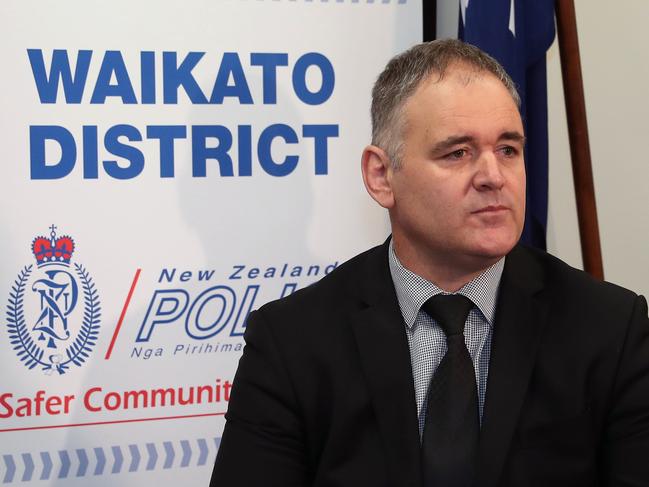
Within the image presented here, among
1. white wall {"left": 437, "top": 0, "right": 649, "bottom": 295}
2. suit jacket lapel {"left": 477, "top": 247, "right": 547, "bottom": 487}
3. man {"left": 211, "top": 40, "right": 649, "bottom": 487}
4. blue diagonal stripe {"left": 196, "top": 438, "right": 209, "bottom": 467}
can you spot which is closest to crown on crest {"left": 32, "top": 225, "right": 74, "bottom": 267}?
blue diagonal stripe {"left": 196, "top": 438, "right": 209, "bottom": 467}

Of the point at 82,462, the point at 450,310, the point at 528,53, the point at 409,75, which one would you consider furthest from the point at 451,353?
the point at 528,53

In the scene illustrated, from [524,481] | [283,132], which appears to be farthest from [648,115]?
[524,481]

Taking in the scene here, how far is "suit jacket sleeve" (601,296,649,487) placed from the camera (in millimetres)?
1545

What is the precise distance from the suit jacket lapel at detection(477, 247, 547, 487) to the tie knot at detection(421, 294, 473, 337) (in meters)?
0.06

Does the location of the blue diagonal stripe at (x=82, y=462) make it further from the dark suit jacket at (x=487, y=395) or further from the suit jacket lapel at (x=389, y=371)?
the suit jacket lapel at (x=389, y=371)

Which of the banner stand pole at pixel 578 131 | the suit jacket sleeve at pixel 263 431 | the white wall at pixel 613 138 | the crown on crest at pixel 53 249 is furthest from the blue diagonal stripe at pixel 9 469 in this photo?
Result: the white wall at pixel 613 138

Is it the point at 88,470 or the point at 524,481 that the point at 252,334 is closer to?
the point at 524,481

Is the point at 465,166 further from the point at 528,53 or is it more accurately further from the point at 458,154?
the point at 528,53

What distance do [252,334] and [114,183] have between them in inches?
32.4

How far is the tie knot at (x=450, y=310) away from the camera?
64.5 inches

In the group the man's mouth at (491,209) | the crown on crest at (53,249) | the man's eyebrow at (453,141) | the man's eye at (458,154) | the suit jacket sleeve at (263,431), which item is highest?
the man's eyebrow at (453,141)

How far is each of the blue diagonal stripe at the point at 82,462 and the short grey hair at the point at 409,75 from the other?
3.79 feet

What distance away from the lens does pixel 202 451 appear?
2477 millimetres

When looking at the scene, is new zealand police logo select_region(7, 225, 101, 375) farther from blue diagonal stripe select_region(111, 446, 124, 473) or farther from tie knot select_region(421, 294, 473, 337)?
tie knot select_region(421, 294, 473, 337)
